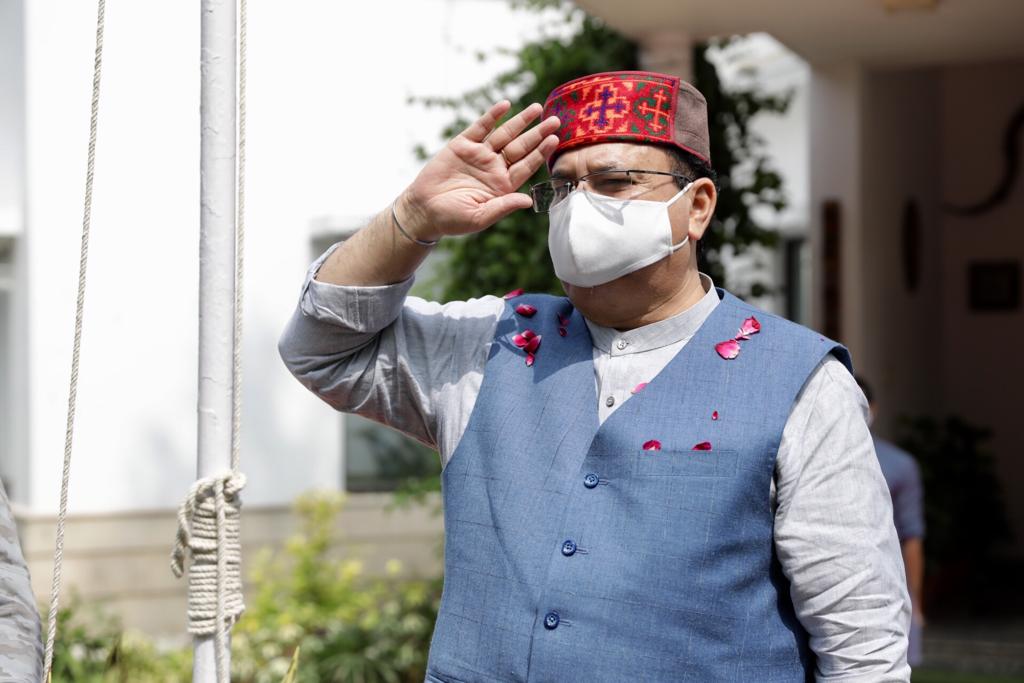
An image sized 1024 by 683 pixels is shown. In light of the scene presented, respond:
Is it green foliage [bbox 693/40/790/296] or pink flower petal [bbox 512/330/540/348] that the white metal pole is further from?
green foliage [bbox 693/40/790/296]

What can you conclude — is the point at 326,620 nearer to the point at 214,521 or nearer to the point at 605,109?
the point at 214,521

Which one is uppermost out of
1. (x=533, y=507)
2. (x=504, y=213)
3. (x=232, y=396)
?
(x=504, y=213)

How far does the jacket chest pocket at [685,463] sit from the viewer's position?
1.86m

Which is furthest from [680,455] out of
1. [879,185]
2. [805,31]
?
[879,185]

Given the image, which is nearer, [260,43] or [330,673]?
[330,673]

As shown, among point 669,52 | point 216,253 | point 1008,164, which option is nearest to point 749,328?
point 216,253

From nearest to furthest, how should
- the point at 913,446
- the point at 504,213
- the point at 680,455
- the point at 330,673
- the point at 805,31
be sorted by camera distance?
the point at 680,455 → the point at 504,213 → the point at 330,673 → the point at 805,31 → the point at 913,446

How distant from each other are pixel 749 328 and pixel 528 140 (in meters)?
0.44

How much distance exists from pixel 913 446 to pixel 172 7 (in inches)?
182

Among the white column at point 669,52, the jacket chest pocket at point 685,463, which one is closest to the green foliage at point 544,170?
the white column at point 669,52

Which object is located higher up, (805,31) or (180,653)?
(805,31)

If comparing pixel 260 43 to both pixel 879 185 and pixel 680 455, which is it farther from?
pixel 680 455

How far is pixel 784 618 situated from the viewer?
1902 mm

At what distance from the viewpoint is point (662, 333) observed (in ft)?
6.73
